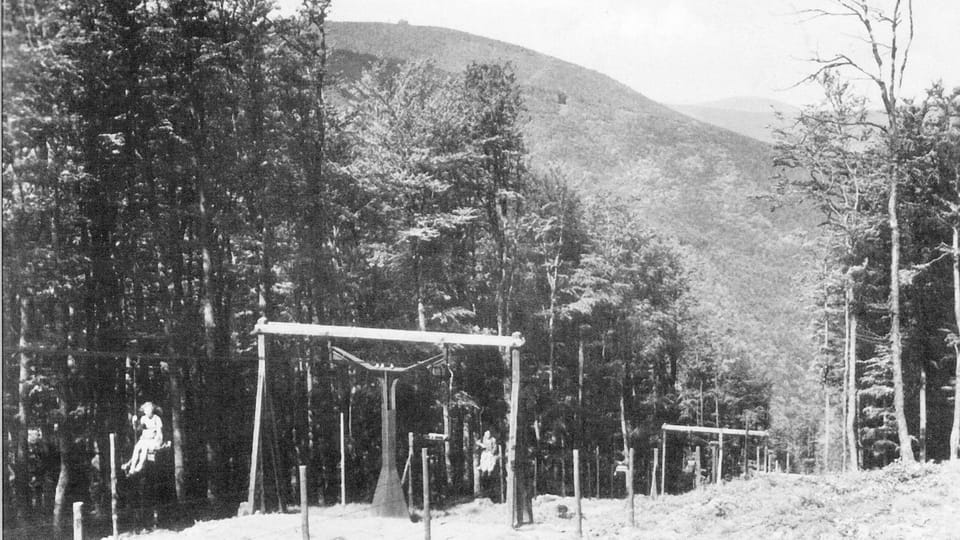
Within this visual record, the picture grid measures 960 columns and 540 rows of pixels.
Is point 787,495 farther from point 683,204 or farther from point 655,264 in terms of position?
point 683,204

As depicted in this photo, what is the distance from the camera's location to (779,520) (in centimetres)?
1435

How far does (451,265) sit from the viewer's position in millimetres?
31859

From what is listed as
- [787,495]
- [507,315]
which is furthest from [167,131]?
[787,495]

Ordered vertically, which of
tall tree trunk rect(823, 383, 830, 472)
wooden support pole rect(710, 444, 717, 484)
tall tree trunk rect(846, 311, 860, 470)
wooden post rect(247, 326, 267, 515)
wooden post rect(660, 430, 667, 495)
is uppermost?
wooden post rect(247, 326, 267, 515)

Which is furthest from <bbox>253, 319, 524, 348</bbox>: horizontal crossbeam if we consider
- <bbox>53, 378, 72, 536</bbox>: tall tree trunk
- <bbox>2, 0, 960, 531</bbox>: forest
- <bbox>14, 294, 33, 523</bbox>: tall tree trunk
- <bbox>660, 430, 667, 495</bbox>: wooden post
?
<bbox>660, 430, 667, 495</bbox>: wooden post

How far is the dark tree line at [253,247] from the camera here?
19.3m

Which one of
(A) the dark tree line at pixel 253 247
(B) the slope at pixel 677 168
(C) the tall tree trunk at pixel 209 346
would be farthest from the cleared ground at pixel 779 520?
(B) the slope at pixel 677 168

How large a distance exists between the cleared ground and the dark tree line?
3155 millimetres

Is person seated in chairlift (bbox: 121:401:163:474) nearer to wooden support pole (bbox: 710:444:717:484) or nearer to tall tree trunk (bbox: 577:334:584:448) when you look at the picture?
tall tree trunk (bbox: 577:334:584:448)

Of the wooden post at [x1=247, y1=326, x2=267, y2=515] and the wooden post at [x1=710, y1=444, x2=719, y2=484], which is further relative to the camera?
the wooden post at [x1=710, y1=444, x2=719, y2=484]

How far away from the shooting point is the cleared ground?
42.9 ft

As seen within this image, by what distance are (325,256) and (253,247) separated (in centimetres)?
233

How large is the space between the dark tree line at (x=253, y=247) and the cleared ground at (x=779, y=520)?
316 cm

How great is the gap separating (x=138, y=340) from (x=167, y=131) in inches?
231
